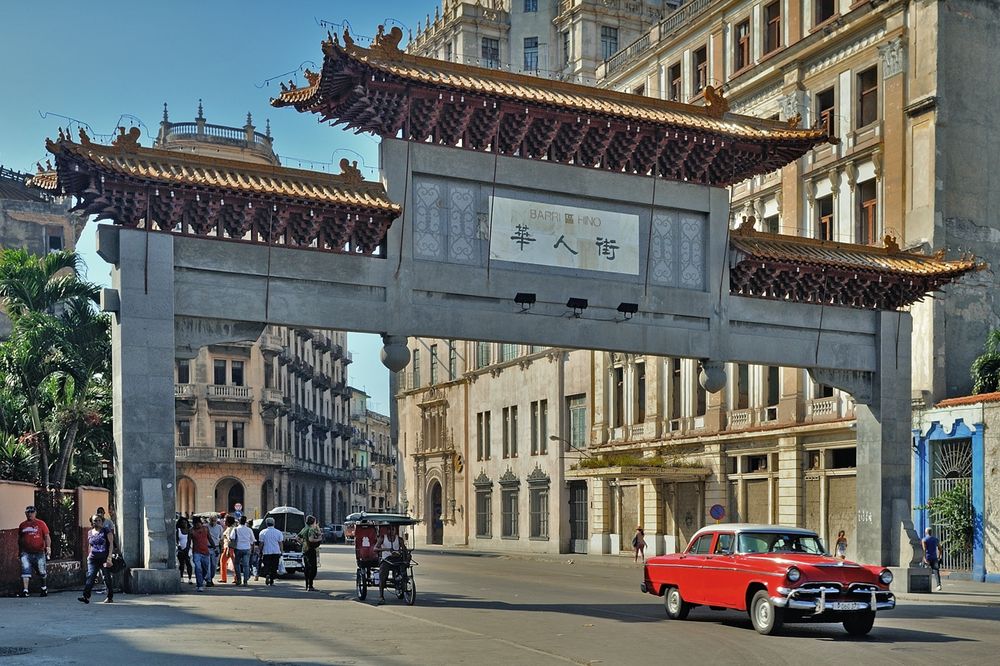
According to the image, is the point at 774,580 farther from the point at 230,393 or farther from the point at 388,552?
the point at 230,393

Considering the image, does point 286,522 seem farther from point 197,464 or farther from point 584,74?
point 197,464

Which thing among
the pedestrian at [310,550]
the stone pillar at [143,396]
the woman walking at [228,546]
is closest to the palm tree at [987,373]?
the pedestrian at [310,550]

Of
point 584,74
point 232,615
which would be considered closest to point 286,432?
point 584,74

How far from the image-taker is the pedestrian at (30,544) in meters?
23.5

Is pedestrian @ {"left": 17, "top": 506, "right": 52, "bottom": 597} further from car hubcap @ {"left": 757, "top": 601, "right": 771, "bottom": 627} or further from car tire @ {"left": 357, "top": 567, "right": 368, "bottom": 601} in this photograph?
car hubcap @ {"left": 757, "top": 601, "right": 771, "bottom": 627}

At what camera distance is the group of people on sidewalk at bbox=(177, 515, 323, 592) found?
2670 centimetres

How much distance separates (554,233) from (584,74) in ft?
155

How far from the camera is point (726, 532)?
2011 centimetres

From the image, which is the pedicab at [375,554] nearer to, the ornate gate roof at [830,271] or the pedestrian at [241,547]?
the pedestrian at [241,547]

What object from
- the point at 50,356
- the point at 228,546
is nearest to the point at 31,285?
the point at 50,356

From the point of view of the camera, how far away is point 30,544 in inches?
928

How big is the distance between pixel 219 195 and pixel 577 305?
773 centimetres

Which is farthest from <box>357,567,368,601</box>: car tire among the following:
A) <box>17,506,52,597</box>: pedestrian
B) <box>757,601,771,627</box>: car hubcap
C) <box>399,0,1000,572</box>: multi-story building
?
<box>399,0,1000,572</box>: multi-story building

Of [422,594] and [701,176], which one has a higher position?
[701,176]
